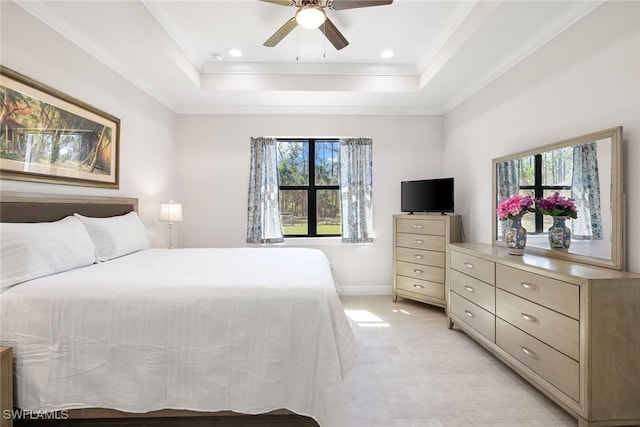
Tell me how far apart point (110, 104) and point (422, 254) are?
3.78 meters

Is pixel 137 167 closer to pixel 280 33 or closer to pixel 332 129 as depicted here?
pixel 280 33

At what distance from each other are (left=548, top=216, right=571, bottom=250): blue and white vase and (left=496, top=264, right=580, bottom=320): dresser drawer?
39 centimetres

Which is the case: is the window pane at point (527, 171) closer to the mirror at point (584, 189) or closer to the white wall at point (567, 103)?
the mirror at point (584, 189)

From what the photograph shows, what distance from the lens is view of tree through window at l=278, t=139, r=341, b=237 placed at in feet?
14.2

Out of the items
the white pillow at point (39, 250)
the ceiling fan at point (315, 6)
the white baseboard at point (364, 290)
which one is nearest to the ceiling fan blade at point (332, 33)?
the ceiling fan at point (315, 6)

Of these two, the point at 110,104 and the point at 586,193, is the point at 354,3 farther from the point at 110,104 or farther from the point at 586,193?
the point at 110,104

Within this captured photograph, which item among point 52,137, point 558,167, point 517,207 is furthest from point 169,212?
point 558,167

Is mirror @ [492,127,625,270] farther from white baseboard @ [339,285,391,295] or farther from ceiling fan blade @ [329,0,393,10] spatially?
white baseboard @ [339,285,391,295]

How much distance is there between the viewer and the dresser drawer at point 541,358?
1638 mm

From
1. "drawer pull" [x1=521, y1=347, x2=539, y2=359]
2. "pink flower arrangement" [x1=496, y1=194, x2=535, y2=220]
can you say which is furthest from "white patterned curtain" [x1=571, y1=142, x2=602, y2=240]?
"drawer pull" [x1=521, y1=347, x2=539, y2=359]

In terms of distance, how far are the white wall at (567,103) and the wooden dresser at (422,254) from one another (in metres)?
0.40

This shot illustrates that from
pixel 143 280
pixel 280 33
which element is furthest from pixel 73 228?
pixel 280 33

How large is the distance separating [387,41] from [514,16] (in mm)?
1174

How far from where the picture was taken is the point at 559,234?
7.00 ft
